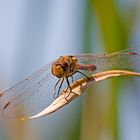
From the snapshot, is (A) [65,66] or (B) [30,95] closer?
(B) [30,95]

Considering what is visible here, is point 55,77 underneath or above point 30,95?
above

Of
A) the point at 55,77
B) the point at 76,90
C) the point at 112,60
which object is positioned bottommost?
the point at 76,90

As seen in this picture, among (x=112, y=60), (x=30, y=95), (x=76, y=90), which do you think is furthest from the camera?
(x=112, y=60)

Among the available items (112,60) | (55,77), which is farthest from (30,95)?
(112,60)

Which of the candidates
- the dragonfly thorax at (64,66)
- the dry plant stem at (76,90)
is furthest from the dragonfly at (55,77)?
the dry plant stem at (76,90)

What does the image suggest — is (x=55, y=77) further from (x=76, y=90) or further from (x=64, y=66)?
(x=76, y=90)

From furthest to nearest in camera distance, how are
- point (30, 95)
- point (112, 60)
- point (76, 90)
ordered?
point (112, 60), point (30, 95), point (76, 90)

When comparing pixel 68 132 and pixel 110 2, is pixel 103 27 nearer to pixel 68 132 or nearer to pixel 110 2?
pixel 110 2
